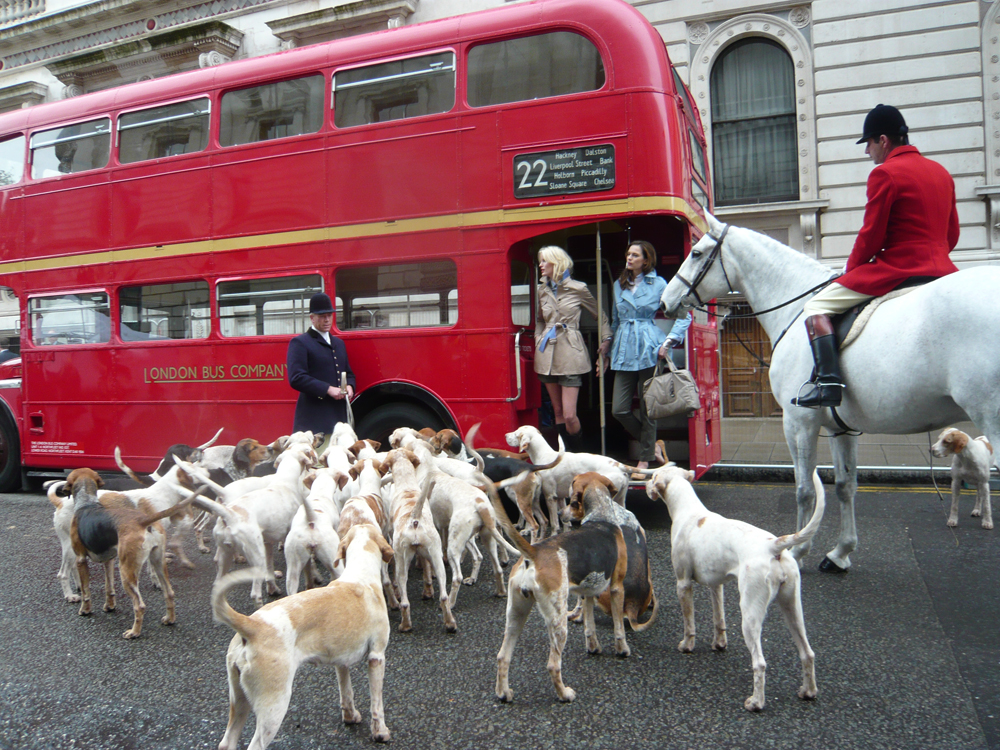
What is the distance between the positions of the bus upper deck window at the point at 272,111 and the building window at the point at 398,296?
163 centimetres

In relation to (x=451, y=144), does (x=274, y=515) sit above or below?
below

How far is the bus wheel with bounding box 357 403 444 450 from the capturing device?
7328mm

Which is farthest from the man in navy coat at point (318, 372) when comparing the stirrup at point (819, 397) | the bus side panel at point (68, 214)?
the stirrup at point (819, 397)

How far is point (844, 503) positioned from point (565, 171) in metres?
3.56

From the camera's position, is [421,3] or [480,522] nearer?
[480,522]

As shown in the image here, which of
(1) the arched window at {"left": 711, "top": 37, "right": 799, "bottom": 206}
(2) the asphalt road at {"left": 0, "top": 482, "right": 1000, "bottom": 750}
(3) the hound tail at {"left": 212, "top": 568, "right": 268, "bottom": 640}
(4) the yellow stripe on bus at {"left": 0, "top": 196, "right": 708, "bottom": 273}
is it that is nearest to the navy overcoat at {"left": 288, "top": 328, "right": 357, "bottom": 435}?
(4) the yellow stripe on bus at {"left": 0, "top": 196, "right": 708, "bottom": 273}

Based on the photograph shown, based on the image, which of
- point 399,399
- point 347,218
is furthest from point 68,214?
point 399,399

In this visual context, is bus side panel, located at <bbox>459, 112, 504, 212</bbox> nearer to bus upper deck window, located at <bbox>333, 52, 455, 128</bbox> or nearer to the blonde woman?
bus upper deck window, located at <bbox>333, 52, 455, 128</bbox>

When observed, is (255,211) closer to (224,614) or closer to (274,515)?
(274,515)

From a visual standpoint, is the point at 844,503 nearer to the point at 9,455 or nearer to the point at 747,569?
the point at 747,569

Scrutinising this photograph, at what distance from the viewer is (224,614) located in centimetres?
261

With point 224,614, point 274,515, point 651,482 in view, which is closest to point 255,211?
point 274,515

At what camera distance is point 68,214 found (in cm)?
895

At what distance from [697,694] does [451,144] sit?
532 centimetres
